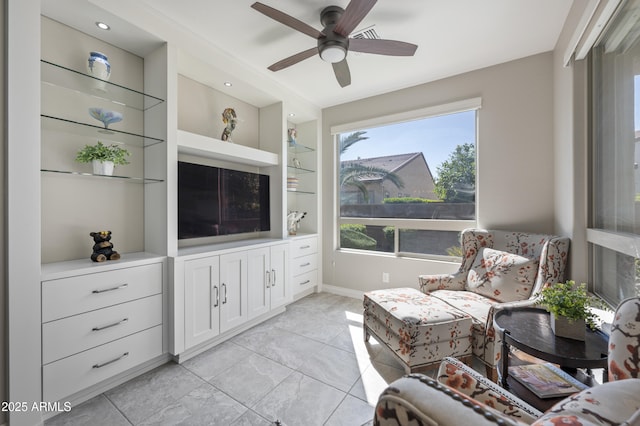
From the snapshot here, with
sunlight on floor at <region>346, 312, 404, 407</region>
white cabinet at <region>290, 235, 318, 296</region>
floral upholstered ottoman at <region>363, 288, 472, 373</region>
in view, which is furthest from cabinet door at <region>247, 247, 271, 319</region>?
floral upholstered ottoman at <region>363, 288, 472, 373</region>

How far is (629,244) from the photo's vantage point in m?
1.32

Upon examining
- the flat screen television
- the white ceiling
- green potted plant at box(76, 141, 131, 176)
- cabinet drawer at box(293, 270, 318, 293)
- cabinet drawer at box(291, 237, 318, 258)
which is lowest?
cabinet drawer at box(293, 270, 318, 293)

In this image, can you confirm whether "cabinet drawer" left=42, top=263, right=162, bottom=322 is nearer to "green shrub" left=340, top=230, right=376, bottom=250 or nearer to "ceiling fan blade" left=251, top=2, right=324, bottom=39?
"ceiling fan blade" left=251, top=2, right=324, bottom=39

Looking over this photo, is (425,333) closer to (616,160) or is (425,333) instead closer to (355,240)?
(616,160)

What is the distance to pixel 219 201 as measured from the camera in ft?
8.77

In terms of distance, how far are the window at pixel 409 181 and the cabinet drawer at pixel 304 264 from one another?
1.49ft

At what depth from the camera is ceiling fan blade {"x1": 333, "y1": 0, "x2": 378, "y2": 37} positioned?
1457mm

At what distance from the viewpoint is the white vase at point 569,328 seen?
1.28 metres

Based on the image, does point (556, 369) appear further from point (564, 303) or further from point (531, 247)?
point (531, 247)

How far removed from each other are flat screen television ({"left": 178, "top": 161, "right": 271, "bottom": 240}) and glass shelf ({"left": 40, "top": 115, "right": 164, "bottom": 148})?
33 centimetres

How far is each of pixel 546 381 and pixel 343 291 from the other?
2.56m

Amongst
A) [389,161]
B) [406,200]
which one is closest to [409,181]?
[406,200]

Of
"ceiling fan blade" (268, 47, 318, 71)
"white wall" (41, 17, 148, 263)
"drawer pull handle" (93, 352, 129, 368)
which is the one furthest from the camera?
"ceiling fan blade" (268, 47, 318, 71)

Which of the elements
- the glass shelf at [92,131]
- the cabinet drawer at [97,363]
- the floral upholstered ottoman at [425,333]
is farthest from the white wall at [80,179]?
the floral upholstered ottoman at [425,333]
